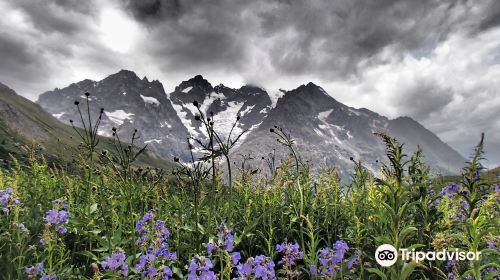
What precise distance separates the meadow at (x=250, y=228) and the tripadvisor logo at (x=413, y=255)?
92 mm

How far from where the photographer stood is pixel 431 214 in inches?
207

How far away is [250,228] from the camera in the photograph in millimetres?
5855

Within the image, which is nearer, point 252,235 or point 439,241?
point 439,241

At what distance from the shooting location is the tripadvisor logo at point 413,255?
4355mm

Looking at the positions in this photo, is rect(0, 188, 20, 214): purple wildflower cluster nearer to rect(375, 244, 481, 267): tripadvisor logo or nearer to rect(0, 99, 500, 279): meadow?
rect(0, 99, 500, 279): meadow

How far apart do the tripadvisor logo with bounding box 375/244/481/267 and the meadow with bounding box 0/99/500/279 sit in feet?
0.30

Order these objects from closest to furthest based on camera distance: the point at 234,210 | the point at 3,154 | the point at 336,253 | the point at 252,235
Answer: the point at 336,253, the point at 252,235, the point at 234,210, the point at 3,154

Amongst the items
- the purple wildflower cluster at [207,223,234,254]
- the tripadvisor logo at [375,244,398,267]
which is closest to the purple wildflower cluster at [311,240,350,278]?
the tripadvisor logo at [375,244,398,267]

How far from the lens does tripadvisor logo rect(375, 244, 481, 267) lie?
436cm

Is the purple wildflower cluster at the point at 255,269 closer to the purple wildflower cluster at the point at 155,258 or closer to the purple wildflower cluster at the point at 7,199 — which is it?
the purple wildflower cluster at the point at 155,258

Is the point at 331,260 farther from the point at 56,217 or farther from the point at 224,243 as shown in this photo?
the point at 56,217

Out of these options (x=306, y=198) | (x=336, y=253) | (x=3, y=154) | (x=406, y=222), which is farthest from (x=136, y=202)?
(x=3, y=154)

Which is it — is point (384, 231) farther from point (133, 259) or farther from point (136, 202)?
point (136, 202)

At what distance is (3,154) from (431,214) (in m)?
166
